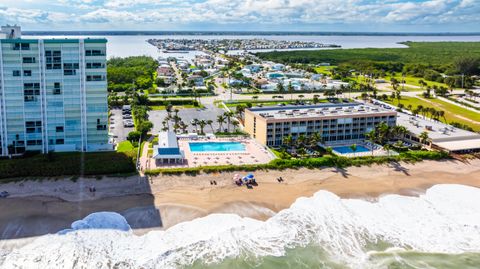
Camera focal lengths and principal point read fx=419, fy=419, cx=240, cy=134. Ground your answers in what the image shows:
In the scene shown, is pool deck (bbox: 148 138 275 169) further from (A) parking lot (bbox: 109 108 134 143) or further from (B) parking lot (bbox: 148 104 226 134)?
(B) parking lot (bbox: 148 104 226 134)

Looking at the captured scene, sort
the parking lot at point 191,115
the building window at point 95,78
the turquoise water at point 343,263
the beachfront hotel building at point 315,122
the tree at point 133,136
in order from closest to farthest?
the turquoise water at point 343,263, the building window at point 95,78, the beachfront hotel building at point 315,122, the tree at point 133,136, the parking lot at point 191,115

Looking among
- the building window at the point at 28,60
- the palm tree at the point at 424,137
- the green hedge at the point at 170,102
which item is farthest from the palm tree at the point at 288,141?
the green hedge at the point at 170,102

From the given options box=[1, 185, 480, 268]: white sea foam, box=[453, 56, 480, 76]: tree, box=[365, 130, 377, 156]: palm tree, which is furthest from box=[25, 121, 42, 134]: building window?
box=[453, 56, 480, 76]: tree

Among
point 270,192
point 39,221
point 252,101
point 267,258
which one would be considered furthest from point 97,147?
point 252,101

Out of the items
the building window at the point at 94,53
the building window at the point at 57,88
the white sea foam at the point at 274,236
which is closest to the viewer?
the white sea foam at the point at 274,236

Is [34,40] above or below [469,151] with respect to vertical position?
above

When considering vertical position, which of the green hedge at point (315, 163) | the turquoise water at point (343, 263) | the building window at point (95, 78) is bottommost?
the turquoise water at point (343, 263)

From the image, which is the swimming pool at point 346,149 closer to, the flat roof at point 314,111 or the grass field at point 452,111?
the flat roof at point 314,111

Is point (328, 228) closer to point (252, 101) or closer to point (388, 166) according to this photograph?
point (388, 166)
